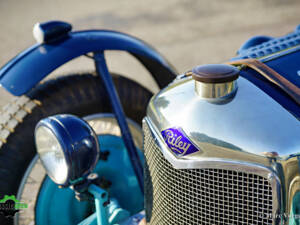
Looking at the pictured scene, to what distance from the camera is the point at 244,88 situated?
1.17 m

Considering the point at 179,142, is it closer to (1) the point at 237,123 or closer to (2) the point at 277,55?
(1) the point at 237,123

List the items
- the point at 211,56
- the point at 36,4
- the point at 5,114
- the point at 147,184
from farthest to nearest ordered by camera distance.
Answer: the point at 36,4
the point at 211,56
the point at 5,114
the point at 147,184

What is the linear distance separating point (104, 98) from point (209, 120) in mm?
934

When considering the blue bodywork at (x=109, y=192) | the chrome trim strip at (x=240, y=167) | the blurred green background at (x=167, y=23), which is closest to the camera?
the chrome trim strip at (x=240, y=167)

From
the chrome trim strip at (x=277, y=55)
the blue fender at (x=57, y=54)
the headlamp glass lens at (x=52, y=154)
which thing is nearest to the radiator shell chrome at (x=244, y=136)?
the chrome trim strip at (x=277, y=55)

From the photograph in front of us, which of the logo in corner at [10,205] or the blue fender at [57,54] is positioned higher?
the blue fender at [57,54]

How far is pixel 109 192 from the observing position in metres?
1.84

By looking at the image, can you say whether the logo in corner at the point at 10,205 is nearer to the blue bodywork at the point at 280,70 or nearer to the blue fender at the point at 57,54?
the blue fender at the point at 57,54

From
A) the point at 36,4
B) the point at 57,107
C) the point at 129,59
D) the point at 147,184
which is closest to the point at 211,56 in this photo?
the point at 129,59

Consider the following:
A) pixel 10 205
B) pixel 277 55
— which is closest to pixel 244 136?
pixel 277 55

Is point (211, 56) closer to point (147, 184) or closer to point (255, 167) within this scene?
point (147, 184)

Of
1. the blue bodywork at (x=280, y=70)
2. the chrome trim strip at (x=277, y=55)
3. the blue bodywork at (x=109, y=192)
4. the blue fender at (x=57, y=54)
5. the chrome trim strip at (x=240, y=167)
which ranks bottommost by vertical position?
the blue bodywork at (x=109, y=192)

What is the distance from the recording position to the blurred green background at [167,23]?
4.67m

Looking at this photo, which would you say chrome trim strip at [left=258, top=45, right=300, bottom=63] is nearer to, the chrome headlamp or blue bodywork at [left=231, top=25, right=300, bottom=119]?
blue bodywork at [left=231, top=25, right=300, bottom=119]
